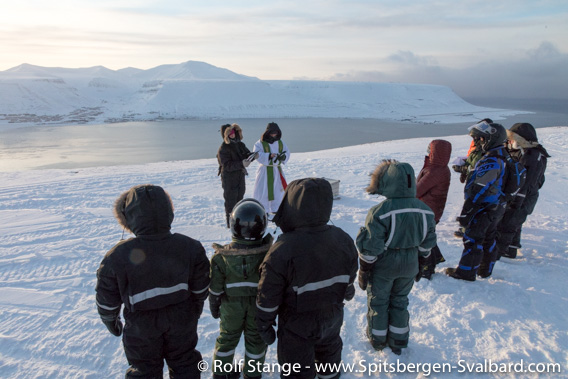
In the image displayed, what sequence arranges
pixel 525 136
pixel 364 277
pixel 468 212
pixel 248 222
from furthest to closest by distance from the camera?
1. pixel 525 136
2. pixel 468 212
3. pixel 364 277
4. pixel 248 222

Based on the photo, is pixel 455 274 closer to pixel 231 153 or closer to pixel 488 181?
pixel 488 181

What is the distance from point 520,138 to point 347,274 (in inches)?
126

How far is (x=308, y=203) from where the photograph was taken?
6.38 ft

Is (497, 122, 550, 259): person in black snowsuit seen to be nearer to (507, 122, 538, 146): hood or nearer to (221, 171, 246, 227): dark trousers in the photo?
(507, 122, 538, 146): hood

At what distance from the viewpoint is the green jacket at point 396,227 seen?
2.42 m

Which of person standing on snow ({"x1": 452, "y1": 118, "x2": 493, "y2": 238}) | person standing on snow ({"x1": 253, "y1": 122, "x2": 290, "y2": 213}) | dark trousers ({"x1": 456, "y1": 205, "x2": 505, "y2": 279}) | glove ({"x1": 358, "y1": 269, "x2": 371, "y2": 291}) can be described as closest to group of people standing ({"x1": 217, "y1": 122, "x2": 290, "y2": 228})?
person standing on snow ({"x1": 253, "y1": 122, "x2": 290, "y2": 213})

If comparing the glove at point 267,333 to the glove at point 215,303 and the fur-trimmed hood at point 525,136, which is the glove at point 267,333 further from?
the fur-trimmed hood at point 525,136

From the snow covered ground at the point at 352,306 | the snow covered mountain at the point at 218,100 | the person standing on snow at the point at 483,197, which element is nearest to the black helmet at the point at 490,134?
the person standing on snow at the point at 483,197

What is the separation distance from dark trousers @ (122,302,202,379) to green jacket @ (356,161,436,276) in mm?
1283

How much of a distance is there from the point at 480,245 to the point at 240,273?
2642 millimetres

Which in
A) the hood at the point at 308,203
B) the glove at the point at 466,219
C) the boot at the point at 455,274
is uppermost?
the hood at the point at 308,203

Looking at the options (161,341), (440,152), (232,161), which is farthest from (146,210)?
(232,161)

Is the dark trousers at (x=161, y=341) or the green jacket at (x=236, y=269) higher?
the green jacket at (x=236, y=269)

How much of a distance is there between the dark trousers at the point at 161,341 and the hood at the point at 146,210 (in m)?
0.50
